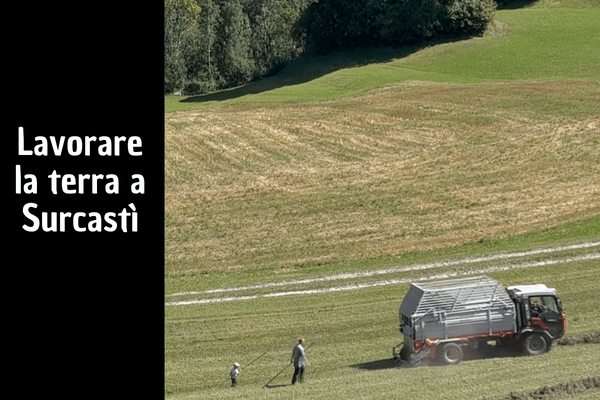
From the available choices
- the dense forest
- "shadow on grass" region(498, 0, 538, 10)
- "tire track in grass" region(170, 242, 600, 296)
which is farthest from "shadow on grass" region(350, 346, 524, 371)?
"shadow on grass" region(498, 0, 538, 10)

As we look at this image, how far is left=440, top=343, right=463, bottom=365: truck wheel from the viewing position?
28.1 metres

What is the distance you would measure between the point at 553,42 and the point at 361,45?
764 inches

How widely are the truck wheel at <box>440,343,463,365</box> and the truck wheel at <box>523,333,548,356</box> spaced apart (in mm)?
2195

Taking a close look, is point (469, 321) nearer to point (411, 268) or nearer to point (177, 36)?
point (411, 268)

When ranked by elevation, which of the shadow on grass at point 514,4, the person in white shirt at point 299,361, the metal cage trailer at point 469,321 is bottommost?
the person in white shirt at point 299,361

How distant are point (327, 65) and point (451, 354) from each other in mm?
64377

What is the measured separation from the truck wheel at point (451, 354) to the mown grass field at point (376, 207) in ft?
1.35

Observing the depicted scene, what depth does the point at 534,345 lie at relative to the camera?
28.7 metres

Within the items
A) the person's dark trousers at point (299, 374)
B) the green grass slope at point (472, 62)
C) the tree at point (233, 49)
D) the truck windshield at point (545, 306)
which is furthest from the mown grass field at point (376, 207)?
the tree at point (233, 49)

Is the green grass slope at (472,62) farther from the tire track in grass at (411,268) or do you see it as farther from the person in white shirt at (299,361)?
the person in white shirt at (299,361)

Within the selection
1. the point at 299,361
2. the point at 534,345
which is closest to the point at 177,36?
the point at 299,361

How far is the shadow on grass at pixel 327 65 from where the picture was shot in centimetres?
8550
